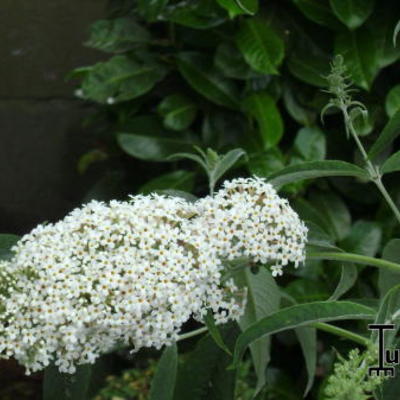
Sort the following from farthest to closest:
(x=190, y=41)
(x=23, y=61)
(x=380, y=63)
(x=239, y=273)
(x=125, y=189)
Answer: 1. (x=23, y=61)
2. (x=125, y=189)
3. (x=190, y=41)
4. (x=380, y=63)
5. (x=239, y=273)

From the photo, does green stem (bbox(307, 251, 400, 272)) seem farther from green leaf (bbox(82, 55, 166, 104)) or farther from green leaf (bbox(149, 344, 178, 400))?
green leaf (bbox(82, 55, 166, 104))

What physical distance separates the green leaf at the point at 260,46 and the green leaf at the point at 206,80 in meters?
0.13

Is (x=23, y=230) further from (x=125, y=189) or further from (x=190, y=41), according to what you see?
(x=190, y=41)

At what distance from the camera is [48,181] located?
2.73 metres

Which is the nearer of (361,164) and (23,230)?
(361,164)

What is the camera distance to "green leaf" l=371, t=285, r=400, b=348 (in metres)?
0.89

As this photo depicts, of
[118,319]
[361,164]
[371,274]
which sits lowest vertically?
[118,319]

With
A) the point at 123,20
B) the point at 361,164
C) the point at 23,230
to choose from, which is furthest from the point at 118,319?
the point at 23,230

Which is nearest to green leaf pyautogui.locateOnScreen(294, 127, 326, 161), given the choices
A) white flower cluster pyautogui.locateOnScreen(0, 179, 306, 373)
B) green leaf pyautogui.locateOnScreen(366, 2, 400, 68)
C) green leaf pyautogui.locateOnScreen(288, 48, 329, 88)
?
green leaf pyautogui.locateOnScreen(288, 48, 329, 88)

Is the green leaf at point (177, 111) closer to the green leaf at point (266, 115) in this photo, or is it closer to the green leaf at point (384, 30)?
the green leaf at point (266, 115)

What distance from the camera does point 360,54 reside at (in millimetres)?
1910

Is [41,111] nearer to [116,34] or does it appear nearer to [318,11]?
[116,34]

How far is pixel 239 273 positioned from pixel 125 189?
1340 mm

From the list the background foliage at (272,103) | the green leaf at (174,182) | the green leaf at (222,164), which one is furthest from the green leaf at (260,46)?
the green leaf at (222,164)
